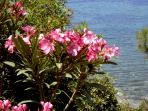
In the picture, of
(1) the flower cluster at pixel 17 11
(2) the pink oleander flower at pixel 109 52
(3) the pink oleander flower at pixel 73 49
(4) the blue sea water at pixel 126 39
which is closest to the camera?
(3) the pink oleander flower at pixel 73 49

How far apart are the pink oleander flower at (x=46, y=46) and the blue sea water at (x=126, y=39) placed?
479 inches

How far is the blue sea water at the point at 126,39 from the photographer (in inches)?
1181

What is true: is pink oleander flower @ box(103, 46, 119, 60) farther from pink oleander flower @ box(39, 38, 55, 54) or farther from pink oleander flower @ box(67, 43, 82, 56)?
pink oleander flower @ box(39, 38, 55, 54)

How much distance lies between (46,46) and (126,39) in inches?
1643

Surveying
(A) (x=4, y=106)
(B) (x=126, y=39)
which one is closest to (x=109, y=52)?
(A) (x=4, y=106)

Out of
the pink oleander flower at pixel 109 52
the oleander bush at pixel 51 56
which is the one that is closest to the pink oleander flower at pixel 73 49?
the oleander bush at pixel 51 56

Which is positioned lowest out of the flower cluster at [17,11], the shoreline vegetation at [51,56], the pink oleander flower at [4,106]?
the pink oleander flower at [4,106]

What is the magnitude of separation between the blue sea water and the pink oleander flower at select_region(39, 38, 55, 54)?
1218 cm

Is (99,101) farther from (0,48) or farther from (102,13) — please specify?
(102,13)

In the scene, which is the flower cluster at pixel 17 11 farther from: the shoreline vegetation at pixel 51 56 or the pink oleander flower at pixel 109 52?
the pink oleander flower at pixel 109 52

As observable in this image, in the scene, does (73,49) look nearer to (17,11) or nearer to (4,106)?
(4,106)

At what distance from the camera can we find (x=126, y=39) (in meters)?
44.5

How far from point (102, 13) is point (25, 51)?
59433 mm

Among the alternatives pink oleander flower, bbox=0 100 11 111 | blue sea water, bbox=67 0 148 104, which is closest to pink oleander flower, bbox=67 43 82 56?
pink oleander flower, bbox=0 100 11 111
